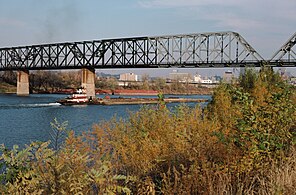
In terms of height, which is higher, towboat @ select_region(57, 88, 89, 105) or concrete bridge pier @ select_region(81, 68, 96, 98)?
concrete bridge pier @ select_region(81, 68, 96, 98)

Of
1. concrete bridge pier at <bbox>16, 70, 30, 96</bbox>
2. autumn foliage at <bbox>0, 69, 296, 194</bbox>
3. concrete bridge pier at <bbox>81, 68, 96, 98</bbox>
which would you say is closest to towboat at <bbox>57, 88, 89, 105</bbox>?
concrete bridge pier at <bbox>81, 68, 96, 98</bbox>

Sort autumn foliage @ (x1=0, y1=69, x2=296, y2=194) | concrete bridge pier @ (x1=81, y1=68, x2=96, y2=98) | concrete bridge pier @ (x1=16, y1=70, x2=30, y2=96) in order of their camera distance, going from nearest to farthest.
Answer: autumn foliage @ (x1=0, y1=69, x2=296, y2=194), concrete bridge pier @ (x1=81, y1=68, x2=96, y2=98), concrete bridge pier @ (x1=16, y1=70, x2=30, y2=96)

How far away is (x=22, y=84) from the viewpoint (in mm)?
115812

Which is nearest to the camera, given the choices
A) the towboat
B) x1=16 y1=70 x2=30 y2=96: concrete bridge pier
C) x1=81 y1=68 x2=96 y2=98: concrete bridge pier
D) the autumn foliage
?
the autumn foliage

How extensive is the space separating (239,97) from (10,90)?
136 meters

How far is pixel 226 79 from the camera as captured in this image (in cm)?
2303

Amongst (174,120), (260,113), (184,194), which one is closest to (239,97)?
(260,113)

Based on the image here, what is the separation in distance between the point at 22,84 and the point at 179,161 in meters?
113

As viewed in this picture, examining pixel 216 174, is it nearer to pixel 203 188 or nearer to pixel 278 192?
pixel 203 188

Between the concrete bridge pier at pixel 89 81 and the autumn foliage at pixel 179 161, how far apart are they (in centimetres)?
8204

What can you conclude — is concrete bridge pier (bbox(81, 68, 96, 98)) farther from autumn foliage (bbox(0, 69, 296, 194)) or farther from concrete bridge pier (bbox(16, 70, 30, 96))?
autumn foliage (bbox(0, 69, 296, 194))

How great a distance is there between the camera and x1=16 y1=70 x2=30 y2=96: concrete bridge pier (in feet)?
377

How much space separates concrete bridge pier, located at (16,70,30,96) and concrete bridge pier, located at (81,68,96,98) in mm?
24020

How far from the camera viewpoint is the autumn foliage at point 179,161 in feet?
19.5
